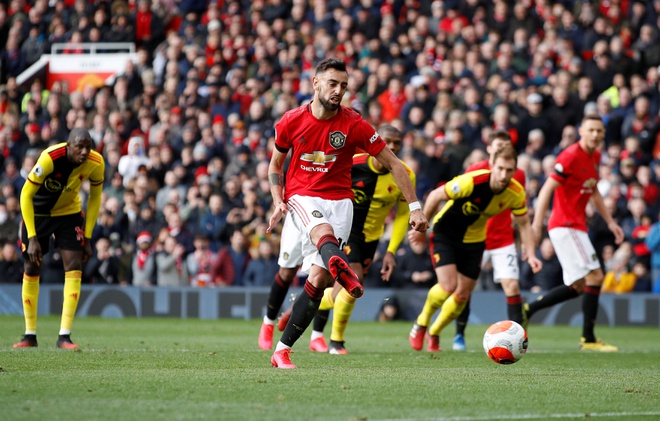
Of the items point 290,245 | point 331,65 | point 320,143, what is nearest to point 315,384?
point 320,143

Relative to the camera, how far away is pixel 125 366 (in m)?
8.77

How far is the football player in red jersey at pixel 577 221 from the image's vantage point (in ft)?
41.8

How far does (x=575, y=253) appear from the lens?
12.9 m

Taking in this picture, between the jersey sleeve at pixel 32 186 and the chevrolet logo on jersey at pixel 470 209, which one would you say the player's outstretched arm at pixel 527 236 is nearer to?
the chevrolet logo on jersey at pixel 470 209

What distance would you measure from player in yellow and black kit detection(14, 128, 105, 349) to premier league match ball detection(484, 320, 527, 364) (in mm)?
4304

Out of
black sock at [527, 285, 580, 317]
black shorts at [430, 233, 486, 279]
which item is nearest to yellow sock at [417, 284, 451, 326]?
black shorts at [430, 233, 486, 279]

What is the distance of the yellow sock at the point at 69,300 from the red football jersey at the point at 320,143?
3.47 metres

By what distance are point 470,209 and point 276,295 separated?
2.32 m

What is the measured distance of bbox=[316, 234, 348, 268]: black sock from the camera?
8.11 metres

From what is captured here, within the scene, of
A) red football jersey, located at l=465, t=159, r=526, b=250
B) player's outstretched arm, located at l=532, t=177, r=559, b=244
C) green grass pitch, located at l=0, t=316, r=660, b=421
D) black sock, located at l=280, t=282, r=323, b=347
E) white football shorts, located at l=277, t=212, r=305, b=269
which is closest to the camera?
green grass pitch, located at l=0, t=316, r=660, b=421

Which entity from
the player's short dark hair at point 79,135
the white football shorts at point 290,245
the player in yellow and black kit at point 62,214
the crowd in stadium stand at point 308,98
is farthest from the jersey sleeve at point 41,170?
the crowd in stadium stand at point 308,98

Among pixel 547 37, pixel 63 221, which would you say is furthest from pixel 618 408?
pixel 547 37

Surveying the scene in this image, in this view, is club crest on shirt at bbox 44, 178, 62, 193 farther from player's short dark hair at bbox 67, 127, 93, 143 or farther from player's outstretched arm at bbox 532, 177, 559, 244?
player's outstretched arm at bbox 532, 177, 559, 244

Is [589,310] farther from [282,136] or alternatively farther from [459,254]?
[282,136]
